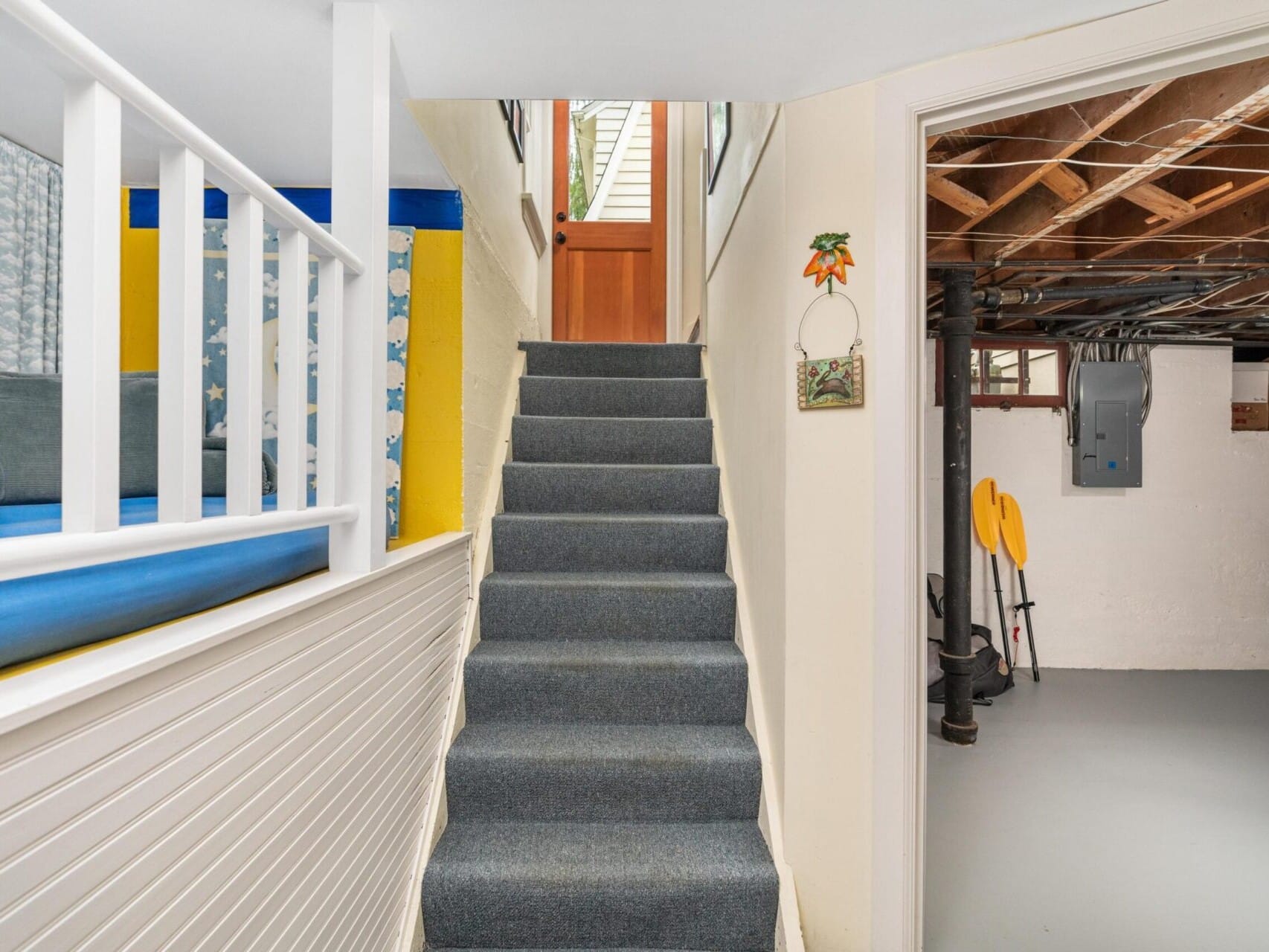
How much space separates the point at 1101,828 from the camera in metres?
2.09

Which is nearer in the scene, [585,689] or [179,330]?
[179,330]

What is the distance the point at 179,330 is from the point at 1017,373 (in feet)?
14.6

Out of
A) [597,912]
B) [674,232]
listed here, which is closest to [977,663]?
[597,912]

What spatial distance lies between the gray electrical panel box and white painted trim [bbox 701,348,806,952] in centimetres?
279

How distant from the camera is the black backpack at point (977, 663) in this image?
122 inches

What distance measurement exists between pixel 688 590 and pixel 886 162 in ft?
4.41

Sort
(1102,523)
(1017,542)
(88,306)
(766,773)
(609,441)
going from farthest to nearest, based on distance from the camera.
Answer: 1. (1102,523)
2. (1017,542)
3. (609,441)
4. (766,773)
5. (88,306)

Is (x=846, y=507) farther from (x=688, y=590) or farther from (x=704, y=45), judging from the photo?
(x=704, y=45)

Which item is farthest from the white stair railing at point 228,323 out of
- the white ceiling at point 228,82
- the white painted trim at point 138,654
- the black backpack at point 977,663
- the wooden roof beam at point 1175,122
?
the black backpack at point 977,663

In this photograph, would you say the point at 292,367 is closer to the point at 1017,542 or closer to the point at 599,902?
the point at 599,902

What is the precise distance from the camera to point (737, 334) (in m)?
2.27

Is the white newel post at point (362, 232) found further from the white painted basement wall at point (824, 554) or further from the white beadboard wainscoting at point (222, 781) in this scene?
the white painted basement wall at point (824, 554)

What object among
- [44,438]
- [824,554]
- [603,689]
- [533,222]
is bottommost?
[603,689]

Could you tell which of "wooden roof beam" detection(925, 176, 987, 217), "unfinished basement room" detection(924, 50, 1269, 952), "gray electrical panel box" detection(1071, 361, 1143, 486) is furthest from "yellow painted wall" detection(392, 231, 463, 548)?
"gray electrical panel box" detection(1071, 361, 1143, 486)
